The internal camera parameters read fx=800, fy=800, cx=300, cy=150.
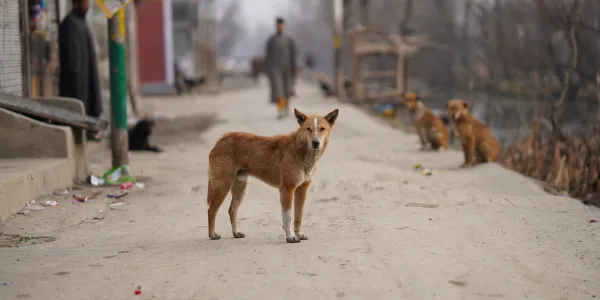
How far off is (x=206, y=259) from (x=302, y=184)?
110 centimetres

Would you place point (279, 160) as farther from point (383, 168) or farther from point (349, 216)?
point (383, 168)

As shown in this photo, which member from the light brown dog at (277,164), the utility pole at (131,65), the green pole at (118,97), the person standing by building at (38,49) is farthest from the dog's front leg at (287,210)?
the utility pole at (131,65)

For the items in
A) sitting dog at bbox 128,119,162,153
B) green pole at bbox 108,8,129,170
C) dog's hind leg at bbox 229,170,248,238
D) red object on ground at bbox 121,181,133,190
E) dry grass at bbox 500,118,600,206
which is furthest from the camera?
sitting dog at bbox 128,119,162,153

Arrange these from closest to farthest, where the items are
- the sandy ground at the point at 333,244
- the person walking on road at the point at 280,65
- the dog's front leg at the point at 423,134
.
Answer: the sandy ground at the point at 333,244
the dog's front leg at the point at 423,134
the person walking on road at the point at 280,65

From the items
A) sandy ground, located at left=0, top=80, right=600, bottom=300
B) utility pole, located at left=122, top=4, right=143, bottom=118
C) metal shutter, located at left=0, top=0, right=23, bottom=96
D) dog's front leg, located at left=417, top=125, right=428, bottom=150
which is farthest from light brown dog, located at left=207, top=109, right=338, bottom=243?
utility pole, located at left=122, top=4, right=143, bottom=118

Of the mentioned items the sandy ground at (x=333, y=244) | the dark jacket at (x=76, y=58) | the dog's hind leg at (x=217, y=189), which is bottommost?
the sandy ground at (x=333, y=244)

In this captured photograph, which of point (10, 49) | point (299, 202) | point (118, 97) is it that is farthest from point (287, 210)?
point (10, 49)

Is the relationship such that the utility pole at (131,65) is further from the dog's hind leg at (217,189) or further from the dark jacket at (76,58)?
the dog's hind leg at (217,189)

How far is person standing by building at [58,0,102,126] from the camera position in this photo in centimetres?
1155

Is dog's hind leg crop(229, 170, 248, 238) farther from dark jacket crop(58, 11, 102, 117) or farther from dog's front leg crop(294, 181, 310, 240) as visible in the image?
dark jacket crop(58, 11, 102, 117)

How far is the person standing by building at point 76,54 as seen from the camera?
1155 centimetres

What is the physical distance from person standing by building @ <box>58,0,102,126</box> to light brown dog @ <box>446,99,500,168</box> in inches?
211

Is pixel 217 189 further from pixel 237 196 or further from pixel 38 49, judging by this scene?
pixel 38 49

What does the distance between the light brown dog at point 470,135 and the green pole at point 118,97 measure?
15.1ft
